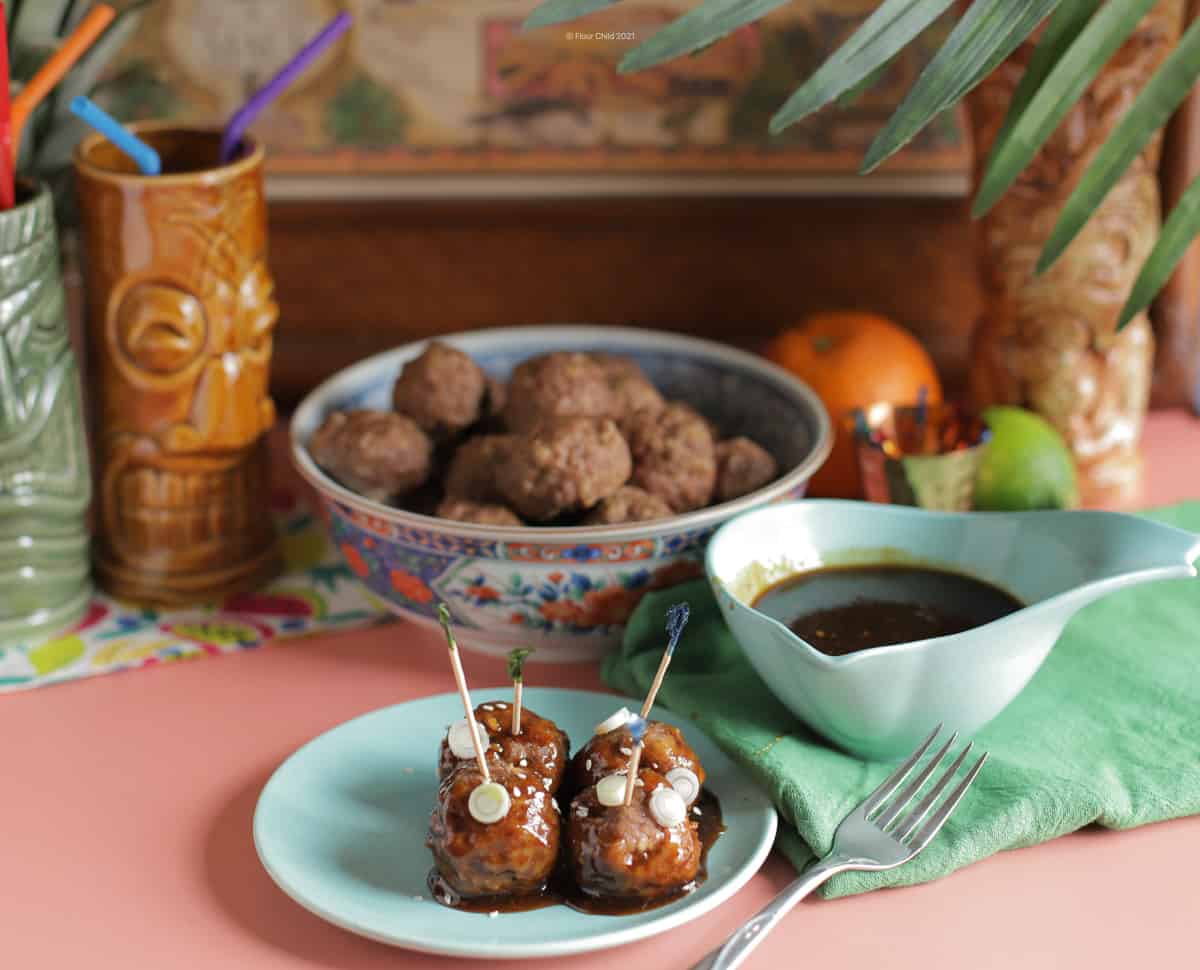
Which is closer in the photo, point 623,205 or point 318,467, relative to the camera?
point 318,467

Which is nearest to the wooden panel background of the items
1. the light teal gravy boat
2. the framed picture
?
the framed picture

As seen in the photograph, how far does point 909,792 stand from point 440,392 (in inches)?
18.8

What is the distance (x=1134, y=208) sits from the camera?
120 cm

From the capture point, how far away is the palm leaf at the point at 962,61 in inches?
33.5

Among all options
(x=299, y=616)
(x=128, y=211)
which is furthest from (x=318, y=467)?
(x=128, y=211)

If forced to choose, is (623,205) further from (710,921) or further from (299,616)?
(710,921)

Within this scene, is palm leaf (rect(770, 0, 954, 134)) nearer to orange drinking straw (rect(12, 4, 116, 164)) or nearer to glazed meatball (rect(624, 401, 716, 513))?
glazed meatball (rect(624, 401, 716, 513))

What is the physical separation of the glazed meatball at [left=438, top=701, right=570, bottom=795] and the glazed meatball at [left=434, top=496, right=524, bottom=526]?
0.60 ft

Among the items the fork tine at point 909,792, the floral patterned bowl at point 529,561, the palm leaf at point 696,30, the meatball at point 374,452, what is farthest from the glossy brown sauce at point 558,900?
the palm leaf at point 696,30

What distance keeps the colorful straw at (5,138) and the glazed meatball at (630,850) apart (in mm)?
579

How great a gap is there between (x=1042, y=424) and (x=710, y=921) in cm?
57

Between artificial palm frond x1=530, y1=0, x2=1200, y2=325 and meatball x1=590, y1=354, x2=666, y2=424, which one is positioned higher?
artificial palm frond x1=530, y1=0, x2=1200, y2=325

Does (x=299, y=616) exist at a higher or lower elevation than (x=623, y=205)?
lower

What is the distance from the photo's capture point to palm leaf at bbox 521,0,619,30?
85 cm
